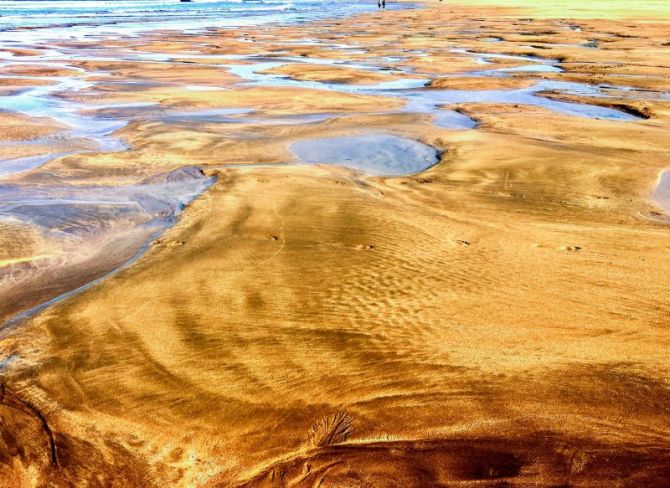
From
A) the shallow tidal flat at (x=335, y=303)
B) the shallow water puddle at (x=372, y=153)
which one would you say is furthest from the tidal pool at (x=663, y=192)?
the shallow water puddle at (x=372, y=153)

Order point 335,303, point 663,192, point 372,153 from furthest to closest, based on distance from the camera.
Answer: point 372,153 → point 663,192 → point 335,303

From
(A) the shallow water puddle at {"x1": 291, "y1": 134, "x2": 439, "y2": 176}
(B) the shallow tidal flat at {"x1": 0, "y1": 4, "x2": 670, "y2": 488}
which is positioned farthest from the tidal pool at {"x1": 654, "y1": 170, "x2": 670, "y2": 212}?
(A) the shallow water puddle at {"x1": 291, "y1": 134, "x2": 439, "y2": 176}

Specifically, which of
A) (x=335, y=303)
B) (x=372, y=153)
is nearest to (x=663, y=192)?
(x=372, y=153)

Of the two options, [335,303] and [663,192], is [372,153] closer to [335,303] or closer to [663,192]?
[663,192]

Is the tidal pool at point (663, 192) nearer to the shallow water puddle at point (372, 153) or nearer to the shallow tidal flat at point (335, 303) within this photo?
the shallow tidal flat at point (335, 303)

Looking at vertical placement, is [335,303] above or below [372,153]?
below

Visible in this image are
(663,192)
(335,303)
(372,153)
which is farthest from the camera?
(372,153)

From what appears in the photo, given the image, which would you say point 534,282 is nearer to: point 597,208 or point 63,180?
point 597,208
